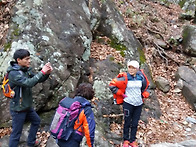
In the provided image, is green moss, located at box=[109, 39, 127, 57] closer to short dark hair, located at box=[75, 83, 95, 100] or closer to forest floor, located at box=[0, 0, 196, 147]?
forest floor, located at box=[0, 0, 196, 147]

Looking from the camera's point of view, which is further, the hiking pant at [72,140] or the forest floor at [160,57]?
the forest floor at [160,57]

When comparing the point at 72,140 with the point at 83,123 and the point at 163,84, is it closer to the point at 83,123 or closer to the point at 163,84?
the point at 83,123

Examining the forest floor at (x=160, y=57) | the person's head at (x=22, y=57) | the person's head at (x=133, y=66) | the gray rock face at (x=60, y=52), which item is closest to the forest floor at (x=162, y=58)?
the forest floor at (x=160, y=57)

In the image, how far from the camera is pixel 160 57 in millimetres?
9523

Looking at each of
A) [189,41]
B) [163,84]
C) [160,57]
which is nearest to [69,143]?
[163,84]

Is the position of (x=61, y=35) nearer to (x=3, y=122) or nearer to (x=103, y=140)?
(x=3, y=122)

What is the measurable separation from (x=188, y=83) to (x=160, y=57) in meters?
2.19

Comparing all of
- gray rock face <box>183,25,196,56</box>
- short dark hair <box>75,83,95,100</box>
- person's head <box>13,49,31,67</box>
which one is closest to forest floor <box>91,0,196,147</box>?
gray rock face <box>183,25,196,56</box>

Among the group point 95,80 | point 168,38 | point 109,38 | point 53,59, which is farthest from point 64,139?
point 168,38

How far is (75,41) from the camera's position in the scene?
5.89m

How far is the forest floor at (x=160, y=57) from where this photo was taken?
5504mm

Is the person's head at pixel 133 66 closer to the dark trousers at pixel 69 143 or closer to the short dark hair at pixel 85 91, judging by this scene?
the short dark hair at pixel 85 91

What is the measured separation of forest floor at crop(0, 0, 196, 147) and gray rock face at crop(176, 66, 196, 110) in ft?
0.71

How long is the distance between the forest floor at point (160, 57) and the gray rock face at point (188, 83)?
8.6 inches
